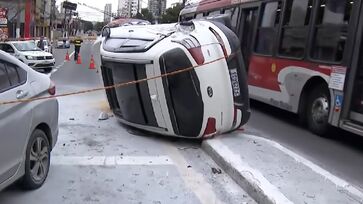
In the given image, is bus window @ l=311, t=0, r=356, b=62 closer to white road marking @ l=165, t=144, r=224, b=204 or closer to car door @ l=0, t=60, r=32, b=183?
white road marking @ l=165, t=144, r=224, b=204

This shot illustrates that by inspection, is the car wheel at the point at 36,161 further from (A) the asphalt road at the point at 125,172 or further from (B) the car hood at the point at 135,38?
(B) the car hood at the point at 135,38

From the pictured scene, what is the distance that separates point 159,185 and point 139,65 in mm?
2448

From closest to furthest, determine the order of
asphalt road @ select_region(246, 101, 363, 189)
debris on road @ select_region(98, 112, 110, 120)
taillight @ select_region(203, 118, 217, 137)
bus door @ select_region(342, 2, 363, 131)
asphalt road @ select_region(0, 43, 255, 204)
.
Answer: asphalt road @ select_region(0, 43, 255, 204), asphalt road @ select_region(246, 101, 363, 189), taillight @ select_region(203, 118, 217, 137), bus door @ select_region(342, 2, 363, 131), debris on road @ select_region(98, 112, 110, 120)

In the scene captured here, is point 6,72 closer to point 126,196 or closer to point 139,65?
point 126,196

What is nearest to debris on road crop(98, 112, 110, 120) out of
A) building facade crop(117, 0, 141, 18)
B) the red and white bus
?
the red and white bus

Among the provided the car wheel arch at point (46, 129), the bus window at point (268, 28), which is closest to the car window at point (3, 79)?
the car wheel arch at point (46, 129)

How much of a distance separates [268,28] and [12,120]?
785cm

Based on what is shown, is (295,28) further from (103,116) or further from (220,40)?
(103,116)

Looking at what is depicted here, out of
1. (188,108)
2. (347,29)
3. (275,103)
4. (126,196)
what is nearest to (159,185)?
(126,196)

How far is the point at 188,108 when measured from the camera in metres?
7.74

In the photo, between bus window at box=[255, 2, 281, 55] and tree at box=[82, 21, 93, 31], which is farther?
tree at box=[82, 21, 93, 31]

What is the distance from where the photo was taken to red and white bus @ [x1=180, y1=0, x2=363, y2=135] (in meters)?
8.34

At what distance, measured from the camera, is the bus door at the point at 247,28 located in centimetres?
1267

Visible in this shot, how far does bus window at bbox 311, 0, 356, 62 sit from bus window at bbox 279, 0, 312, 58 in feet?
1.36
